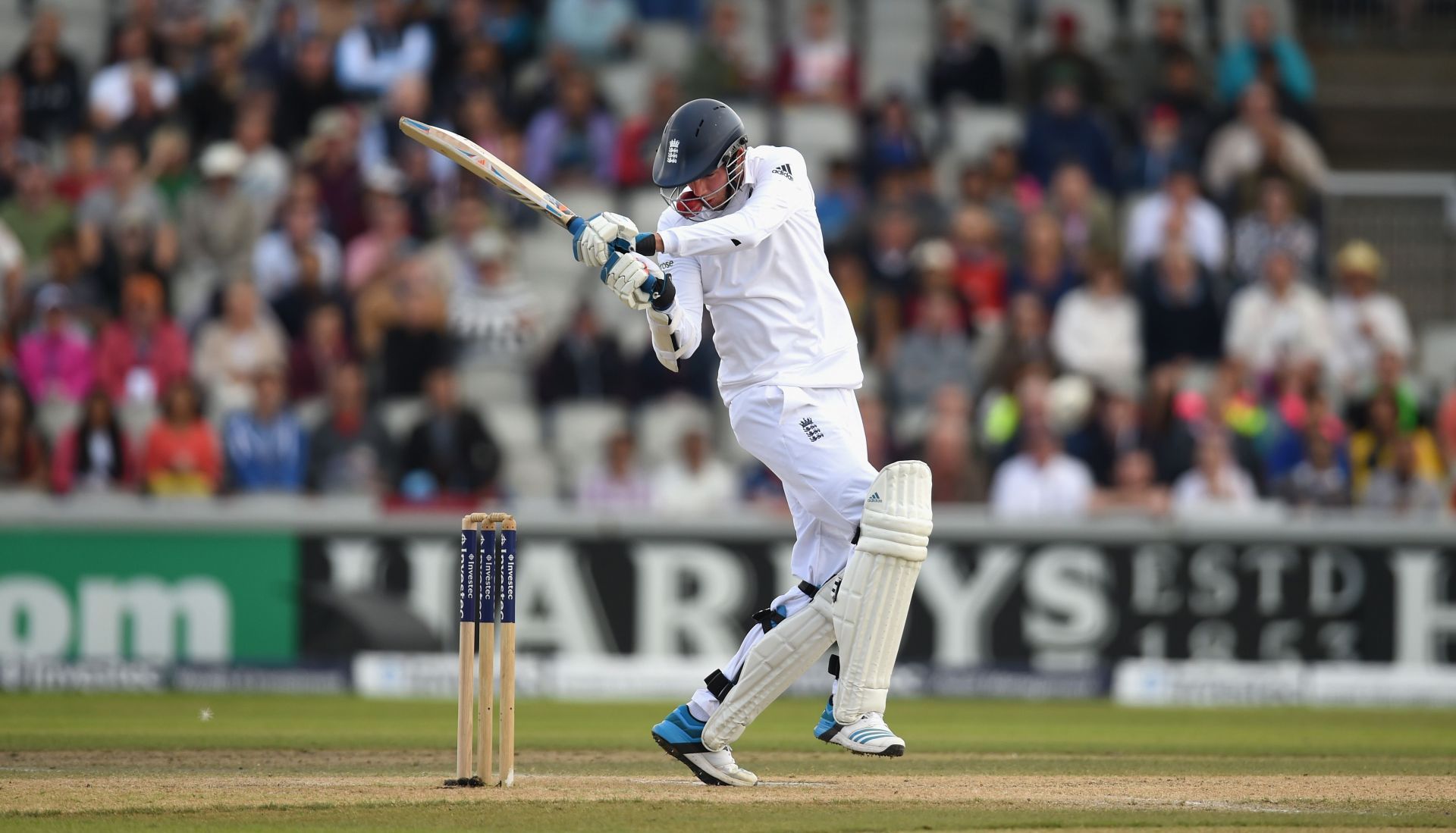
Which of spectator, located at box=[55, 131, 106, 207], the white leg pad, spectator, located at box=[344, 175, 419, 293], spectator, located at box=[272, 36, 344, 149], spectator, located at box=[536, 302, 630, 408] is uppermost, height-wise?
spectator, located at box=[272, 36, 344, 149]

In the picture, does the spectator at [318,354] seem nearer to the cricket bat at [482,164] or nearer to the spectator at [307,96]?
the spectator at [307,96]

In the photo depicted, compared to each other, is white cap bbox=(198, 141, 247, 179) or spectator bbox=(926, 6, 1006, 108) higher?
spectator bbox=(926, 6, 1006, 108)

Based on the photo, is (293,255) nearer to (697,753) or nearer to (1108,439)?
(1108,439)

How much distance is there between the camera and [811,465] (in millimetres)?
6590

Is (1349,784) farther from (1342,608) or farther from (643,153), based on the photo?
(643,153)

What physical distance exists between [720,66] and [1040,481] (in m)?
4.48

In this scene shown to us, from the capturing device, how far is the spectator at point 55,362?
1324 centimetres

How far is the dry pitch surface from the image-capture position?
5.86 m

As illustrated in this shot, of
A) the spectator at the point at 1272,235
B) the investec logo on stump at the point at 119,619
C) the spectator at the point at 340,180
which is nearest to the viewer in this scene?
the investec logo on stump at the point at 119,619

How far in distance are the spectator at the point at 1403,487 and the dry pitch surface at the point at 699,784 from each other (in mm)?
2039

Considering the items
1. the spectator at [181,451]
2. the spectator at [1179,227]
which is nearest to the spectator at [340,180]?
the spectator at [181,451]

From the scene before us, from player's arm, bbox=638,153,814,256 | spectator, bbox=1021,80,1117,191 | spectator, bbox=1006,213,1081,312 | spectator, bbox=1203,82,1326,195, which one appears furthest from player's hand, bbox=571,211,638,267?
spectator, bbox=1203,82,1326,195

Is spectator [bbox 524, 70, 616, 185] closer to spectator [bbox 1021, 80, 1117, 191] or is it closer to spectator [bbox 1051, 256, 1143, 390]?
spectator [bbox 1021, 80, 1117, 191]

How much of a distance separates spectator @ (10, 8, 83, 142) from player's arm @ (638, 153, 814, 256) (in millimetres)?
10229
